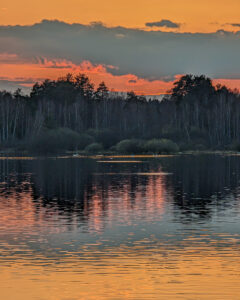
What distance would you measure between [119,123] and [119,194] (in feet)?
482

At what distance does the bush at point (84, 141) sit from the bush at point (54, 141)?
1273 mm

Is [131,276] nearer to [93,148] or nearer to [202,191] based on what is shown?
[202,191]

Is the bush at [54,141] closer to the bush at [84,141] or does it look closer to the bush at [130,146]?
the bush at [84,141]

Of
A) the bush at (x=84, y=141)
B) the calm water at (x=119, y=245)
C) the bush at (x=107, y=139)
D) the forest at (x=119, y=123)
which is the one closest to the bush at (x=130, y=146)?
the forest at (x=119, y=123)

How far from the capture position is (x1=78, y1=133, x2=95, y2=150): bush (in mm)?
146625

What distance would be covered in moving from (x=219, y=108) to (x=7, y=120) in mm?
53114

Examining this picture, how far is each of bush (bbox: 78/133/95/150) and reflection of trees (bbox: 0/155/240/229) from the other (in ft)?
262

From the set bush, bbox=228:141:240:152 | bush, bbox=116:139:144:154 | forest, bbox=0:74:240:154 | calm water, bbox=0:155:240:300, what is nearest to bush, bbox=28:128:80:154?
forest, bbox=0:74:240:154

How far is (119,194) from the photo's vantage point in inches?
1721

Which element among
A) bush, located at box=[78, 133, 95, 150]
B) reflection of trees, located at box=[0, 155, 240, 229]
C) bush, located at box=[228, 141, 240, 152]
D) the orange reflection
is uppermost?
bush, located at box=[78, 133, 95, 150]

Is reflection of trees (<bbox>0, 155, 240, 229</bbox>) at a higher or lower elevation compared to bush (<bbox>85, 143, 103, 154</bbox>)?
lower

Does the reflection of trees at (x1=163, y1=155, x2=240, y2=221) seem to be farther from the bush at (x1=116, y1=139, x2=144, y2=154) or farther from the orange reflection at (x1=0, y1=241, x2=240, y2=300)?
the bush at (x1=116, y1=139, x2=144, y2=154)

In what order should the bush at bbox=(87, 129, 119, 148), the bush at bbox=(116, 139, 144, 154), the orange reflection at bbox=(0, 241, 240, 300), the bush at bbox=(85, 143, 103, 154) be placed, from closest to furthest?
the orange reflection at bbox=(0, 241, 240, 300)
the bush at bbox=(116, 139, 144, 154)
the bush at bbox=(85, 143, 103, 154)
the bush at bbox=(87, 129, 119, 148)

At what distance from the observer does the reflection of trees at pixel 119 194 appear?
107ft
